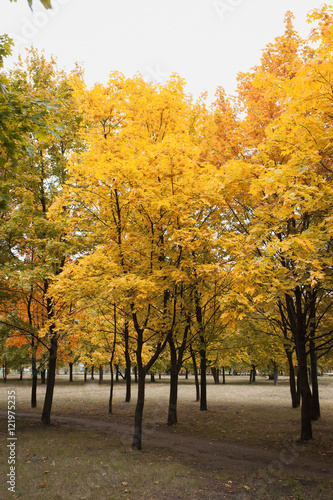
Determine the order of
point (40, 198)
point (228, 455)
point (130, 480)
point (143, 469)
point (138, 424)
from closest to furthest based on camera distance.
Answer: point (130, 480) < point (143, 469) < point (228, 455) < point (138, 424) < point (40, 198)

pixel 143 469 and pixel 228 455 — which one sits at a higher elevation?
pixel 143 469

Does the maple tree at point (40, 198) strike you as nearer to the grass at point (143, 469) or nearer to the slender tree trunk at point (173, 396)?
the grass at point (143, 469)

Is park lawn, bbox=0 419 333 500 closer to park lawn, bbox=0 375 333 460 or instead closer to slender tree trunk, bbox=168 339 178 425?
park lawn, bbox=0 375 333 460

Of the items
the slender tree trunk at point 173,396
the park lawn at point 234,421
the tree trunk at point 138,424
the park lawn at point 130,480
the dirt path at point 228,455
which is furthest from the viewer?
the slender tree trunk at point 173,396

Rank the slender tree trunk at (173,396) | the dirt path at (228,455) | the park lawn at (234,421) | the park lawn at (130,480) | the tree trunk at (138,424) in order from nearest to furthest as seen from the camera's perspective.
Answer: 1. the park lawn at (130,480)
2. the dirt path at (228,455)
3. the tree trunk at (138,424)
4. the park lawn at (234,421)
5. the slender tree trunk at (173,396)

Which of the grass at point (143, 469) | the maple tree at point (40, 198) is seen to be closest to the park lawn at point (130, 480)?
the grass at point (143, 469)

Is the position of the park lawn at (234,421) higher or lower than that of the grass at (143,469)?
lower

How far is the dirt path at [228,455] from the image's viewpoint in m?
7.02

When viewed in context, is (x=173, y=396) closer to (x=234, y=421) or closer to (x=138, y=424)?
(x=234, y=421)

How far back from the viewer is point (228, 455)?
320 inches

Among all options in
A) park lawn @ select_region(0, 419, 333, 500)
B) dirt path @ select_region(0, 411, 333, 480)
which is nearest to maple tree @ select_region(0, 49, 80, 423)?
park lawn @ select_region(0, 419, 333, 500)

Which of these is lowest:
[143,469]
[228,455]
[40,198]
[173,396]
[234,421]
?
[234,421]

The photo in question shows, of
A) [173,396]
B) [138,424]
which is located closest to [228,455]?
[138,424]

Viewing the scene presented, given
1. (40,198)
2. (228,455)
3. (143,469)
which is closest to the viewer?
(143,469)
